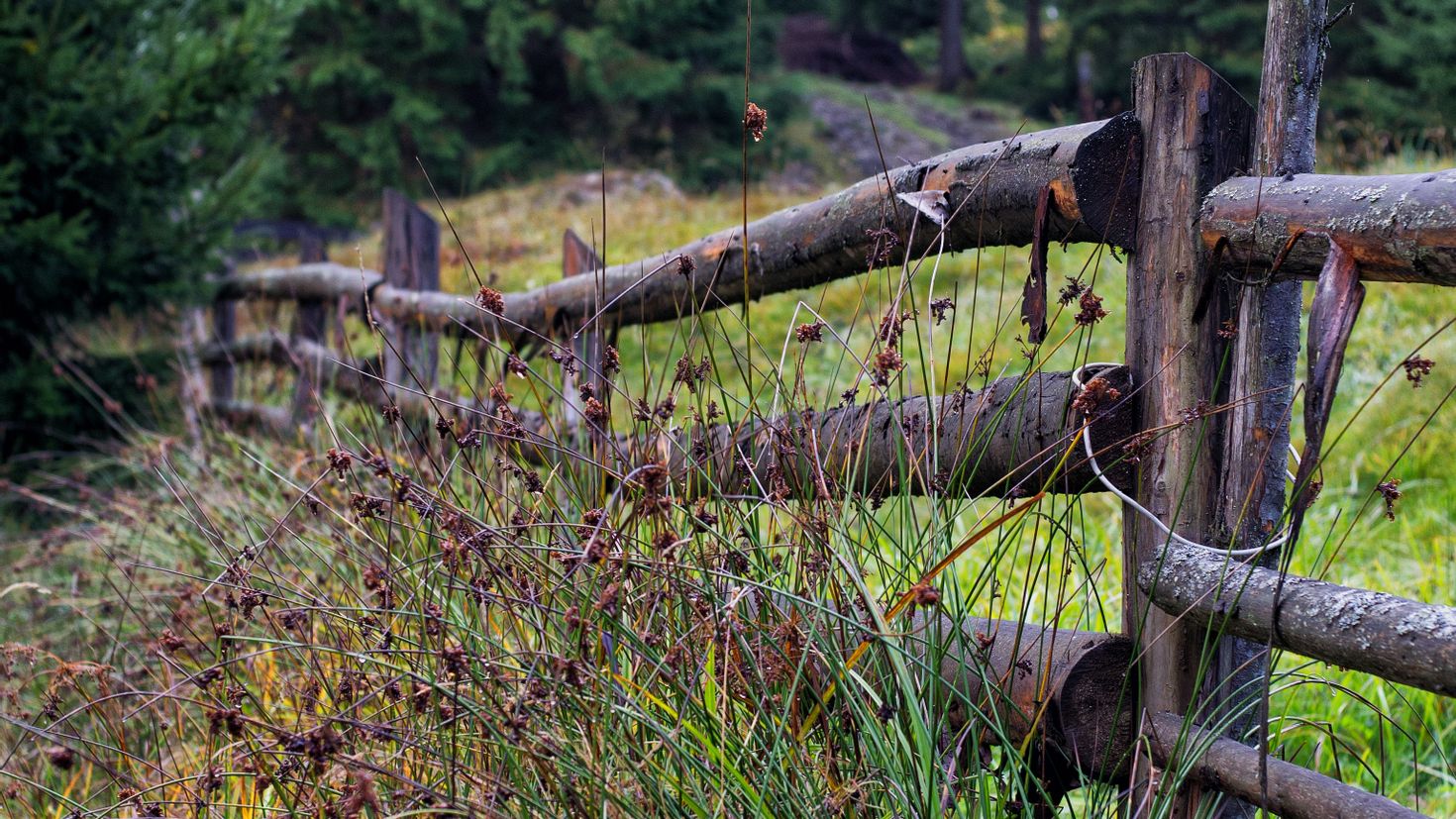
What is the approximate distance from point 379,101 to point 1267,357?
669 inches

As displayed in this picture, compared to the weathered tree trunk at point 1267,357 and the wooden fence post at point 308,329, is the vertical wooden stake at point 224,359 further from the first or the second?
the weathered tree trunk at point 1267,357

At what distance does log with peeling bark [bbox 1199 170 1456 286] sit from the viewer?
1362 mm

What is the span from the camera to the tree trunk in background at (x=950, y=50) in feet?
94.3

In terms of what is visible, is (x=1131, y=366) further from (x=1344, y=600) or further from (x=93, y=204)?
(x=93, y=204)

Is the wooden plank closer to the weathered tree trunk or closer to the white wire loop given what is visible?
the white wire loop

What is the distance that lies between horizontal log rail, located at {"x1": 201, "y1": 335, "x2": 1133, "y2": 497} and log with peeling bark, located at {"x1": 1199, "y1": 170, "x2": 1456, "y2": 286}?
11.6 inches

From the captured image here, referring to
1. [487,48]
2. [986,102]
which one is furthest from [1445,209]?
[986,102]

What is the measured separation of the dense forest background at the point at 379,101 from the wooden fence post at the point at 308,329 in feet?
1.60

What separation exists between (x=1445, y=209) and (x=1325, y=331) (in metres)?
0.19

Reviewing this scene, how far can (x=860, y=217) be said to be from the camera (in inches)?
89.7

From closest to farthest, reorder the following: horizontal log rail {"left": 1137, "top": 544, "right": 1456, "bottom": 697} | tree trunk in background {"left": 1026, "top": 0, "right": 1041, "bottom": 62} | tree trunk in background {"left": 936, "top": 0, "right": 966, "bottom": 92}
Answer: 1. horizontal log rail {"left": 1137, "top": 544, "right": 1456, "bottom": 697}
2. tree trunk in background {"left": 1026, "top": 0, "right": 1041, "bottom": 62}
3. tree trunk in background {"left": 936, "top": 0, "right": 966, "bottom": 92}

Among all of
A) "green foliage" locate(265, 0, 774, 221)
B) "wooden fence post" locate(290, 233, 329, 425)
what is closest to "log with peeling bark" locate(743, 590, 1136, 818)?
"wooden fence post" locate(290, 233, 329, 425)

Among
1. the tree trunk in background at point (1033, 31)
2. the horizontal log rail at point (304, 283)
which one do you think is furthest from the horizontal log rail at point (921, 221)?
the tree trunk in background at point (1033, 31)

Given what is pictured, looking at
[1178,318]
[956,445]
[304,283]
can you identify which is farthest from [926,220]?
[304,283]
